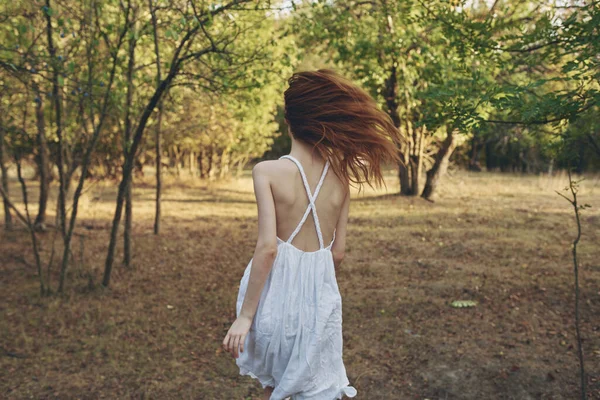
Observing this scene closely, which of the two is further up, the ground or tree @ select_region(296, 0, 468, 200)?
tree @ select_region(296, 0, 468, 200)

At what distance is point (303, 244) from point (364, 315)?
3.88 metres

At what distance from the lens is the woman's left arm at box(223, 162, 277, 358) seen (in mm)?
2322

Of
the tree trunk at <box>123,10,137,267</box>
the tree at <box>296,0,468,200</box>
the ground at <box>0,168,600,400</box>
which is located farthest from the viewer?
the tree at <box>296,0,468,200</box>

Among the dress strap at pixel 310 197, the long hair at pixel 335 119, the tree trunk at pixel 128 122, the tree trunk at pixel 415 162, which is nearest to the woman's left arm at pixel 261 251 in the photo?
the dress strap at pixel 310 197

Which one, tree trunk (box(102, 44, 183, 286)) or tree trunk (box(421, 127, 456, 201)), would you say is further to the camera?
tree trunk (box(421, 127, 456, 201))

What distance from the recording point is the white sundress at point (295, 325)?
2.42m

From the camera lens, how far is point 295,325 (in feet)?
8.00

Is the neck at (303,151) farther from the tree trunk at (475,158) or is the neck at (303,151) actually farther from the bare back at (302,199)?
the tree trunk at (475,158)

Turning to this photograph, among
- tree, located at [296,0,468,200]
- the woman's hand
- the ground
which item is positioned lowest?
the ground

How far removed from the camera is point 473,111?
3387mm

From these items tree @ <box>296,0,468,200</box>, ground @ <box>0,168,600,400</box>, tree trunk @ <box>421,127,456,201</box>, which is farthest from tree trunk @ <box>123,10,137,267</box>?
tree trunk @ <box>421,127,456,201</box>

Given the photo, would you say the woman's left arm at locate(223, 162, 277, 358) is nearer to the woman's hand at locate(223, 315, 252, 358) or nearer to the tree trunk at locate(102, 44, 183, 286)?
the woman's hand at locate(223, 315, 252, 358)

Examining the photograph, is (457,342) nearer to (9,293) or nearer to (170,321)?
(170,321)

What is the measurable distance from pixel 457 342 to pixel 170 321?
3.12 metres
